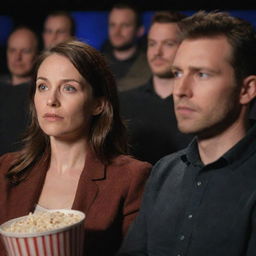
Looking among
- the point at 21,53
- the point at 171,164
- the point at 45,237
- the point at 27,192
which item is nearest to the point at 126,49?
the point at 21,53

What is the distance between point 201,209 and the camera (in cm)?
138

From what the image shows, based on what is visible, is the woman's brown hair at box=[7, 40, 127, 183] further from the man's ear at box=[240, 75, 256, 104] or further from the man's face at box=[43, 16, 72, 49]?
the man's face at box=[43, 16, 72, 49]


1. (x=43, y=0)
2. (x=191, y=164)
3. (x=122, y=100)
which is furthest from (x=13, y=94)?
(x=191, y=164)

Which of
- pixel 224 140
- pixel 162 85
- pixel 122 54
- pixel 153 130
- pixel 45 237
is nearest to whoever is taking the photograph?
pixel 45 237

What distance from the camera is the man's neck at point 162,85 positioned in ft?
9.71

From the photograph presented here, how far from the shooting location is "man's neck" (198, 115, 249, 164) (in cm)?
141

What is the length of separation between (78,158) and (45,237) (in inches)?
26.2

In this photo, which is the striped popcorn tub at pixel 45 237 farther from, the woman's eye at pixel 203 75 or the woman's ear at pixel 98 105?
the woman's ear at pixel 98 105

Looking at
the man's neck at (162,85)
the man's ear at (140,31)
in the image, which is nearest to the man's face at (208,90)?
the man's neck at (162,85)

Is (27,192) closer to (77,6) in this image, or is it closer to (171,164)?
(171,164)

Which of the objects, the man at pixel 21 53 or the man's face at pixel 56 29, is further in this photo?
the man at pixel 21 53

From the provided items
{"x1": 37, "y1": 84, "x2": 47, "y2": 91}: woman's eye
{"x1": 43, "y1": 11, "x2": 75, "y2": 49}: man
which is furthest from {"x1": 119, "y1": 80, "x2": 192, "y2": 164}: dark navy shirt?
{"x1": 43, "y1": 11, "x2": 75, "y2": 49}: man

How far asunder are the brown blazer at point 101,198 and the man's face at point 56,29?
81.4 inches

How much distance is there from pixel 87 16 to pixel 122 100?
3.61 feet
